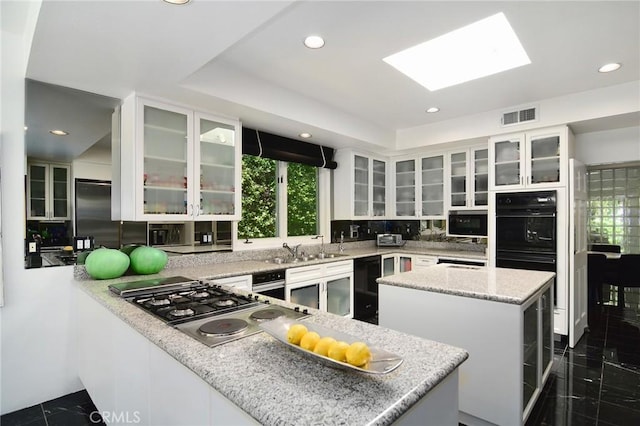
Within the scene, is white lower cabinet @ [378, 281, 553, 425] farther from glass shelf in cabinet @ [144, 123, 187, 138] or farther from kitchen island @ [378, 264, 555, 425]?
glass shelf in cabinet @ [144, 123, 187, 138]

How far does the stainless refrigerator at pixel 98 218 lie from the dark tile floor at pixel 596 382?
10.4ft

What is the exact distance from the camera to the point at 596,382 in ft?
8.52

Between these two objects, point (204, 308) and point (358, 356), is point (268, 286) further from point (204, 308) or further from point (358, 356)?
point (358, 356)

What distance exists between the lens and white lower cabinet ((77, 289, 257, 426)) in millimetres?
969

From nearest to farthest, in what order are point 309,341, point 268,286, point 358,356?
1. point 358,356
2. point 309,341
3. point 268,286

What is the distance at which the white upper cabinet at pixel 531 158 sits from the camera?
3.40m

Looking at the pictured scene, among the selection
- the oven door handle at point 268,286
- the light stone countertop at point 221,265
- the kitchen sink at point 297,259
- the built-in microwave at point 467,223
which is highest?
the built-in microwave at point 467,223

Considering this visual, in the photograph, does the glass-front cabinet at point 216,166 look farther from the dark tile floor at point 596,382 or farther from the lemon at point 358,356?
the dark tile floor at point 596,382

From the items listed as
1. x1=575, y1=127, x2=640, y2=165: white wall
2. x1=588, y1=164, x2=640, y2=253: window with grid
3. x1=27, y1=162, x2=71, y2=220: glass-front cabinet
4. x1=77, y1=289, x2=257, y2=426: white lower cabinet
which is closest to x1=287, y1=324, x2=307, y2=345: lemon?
x1=77, y1=289, x2=257, y2=426: white lower cabinet

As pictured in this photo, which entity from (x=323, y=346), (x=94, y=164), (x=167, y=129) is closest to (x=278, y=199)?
(x=167, y=129)

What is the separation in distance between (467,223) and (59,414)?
4.38 m

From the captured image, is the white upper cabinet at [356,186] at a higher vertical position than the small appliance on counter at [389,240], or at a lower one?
higher

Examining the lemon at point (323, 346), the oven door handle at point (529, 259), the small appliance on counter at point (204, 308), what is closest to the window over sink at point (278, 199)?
the small appliance on counter at point (204, 308)

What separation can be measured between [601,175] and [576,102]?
3008 millimetres
